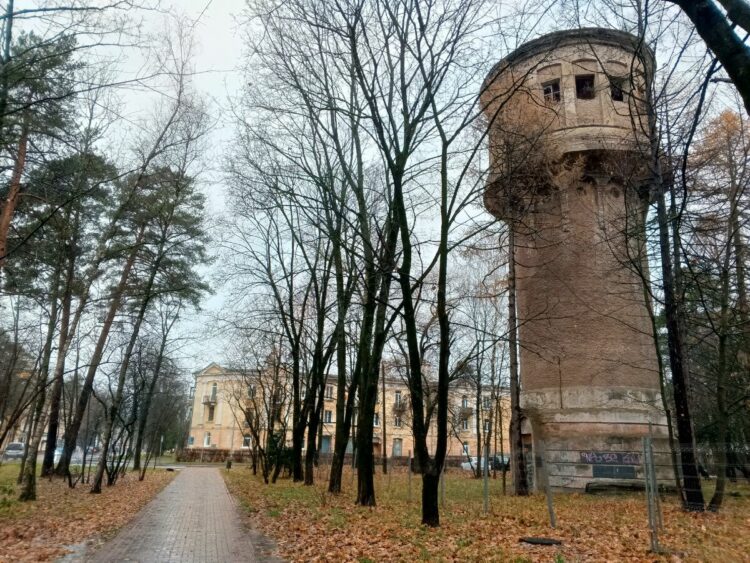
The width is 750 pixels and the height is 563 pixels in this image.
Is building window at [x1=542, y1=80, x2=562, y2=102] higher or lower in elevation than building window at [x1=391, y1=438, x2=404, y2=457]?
higher

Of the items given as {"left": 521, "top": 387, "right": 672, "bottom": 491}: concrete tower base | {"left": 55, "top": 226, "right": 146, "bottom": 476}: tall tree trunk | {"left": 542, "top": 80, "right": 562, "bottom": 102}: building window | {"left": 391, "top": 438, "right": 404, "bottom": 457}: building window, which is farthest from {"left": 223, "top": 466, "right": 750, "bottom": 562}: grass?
{"left": 391, "top": 438, "right": 404, "bottom": 457}: building window

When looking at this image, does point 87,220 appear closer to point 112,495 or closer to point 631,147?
point 112,495

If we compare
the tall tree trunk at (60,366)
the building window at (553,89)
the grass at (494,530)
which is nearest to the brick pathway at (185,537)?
the grass at (494,530)

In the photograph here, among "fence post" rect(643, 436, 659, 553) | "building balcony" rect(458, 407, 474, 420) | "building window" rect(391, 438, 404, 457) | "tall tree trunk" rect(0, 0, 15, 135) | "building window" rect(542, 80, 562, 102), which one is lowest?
"building window" rect(391, 438, 404, 457)

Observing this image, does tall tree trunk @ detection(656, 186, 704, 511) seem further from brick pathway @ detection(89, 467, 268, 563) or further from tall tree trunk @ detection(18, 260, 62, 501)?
tall tree trunk @ detection(18, 260, 62, 501)

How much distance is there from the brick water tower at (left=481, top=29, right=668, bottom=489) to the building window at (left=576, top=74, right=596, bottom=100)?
0.05m

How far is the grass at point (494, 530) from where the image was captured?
25.6ft

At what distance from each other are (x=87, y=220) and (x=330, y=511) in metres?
11.6

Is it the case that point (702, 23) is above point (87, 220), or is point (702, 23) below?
below

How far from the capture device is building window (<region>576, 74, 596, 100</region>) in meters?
21.5

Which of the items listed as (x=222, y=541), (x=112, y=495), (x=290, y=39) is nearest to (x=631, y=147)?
(x=290, y=39)

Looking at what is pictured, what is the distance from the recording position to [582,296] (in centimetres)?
1981

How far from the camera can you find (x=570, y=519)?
470 inches

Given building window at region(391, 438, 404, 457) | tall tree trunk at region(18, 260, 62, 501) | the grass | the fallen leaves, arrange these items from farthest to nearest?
1. building window at region(391, 438, 404, 457)
2. tall tree trunk at region(18, 260, 62, 501)
3. the fallen leaves
4. the grass
